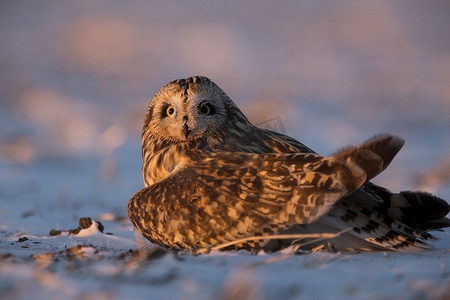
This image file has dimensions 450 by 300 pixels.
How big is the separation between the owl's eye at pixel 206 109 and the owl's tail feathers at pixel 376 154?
1589 mm

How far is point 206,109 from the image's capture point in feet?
14.4

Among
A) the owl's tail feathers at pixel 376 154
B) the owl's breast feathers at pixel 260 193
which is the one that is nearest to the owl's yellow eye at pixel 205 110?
the owl's breast feathers at pixel 260 193

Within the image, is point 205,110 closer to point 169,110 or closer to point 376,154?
point 169,110

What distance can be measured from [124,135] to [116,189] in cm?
322

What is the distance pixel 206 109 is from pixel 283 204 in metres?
1.47

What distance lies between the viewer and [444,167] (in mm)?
9008

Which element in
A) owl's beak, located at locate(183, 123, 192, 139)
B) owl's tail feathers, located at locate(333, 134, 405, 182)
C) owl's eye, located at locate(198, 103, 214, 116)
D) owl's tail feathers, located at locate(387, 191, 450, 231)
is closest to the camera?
owl's tail feathers, located at locate(333, 134, 405, 182)

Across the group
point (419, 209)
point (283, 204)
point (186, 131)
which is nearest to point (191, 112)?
point (186, 131)

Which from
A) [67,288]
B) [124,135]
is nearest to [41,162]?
[124,135]

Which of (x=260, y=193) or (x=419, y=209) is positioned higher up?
(x=260, y=193)

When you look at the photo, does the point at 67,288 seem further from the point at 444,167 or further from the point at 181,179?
the point at 444,167

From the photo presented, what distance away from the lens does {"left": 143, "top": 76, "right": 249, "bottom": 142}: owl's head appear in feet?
13.9

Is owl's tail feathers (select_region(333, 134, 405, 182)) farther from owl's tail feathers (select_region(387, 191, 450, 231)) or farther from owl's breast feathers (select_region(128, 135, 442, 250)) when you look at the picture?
owl's tail feathers (select_region(387, 191, 450, 231))

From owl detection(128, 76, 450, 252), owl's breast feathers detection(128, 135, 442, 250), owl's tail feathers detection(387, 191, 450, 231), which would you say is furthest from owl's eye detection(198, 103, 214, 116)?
owl's tail feathers detection(387, 191, 450, 231)
